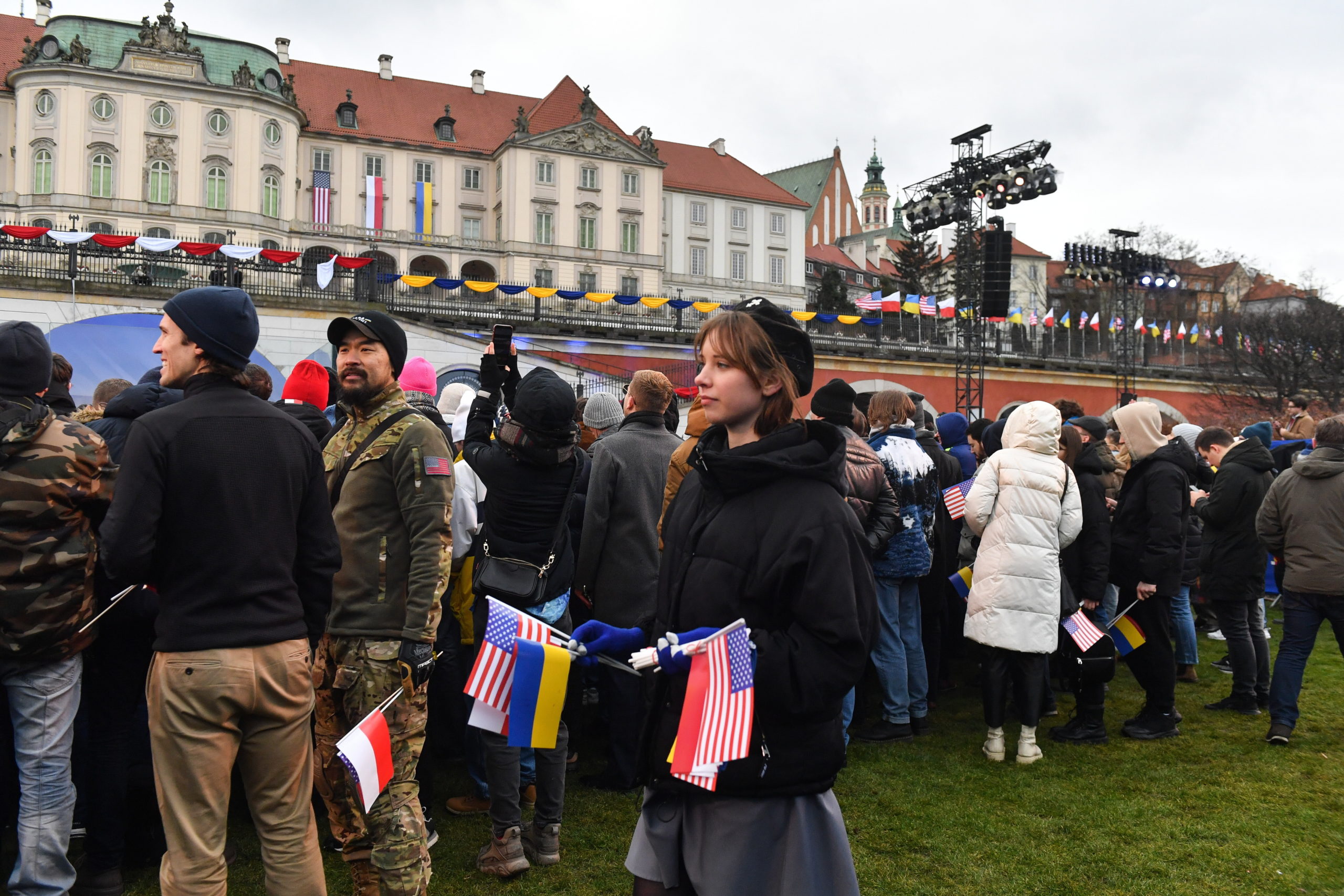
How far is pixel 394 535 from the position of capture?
3373 millimetres

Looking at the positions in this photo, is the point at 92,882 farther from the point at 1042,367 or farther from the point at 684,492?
the point at 1042,367

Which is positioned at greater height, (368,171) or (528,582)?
(368,171)

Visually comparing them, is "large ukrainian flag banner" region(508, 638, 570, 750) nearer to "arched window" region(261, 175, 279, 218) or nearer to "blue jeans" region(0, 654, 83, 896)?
"blue jeans" region(0, 654, 83, 896)

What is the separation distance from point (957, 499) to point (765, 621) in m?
4.58

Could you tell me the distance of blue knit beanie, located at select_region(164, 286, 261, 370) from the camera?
2803 mm

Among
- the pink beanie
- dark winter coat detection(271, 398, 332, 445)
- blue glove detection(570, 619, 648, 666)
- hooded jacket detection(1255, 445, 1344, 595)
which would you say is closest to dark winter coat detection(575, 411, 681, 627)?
the pink beanie

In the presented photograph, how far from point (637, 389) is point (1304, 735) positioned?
503 centimetres

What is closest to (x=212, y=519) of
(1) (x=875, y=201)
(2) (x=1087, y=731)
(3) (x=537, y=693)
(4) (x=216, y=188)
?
(3) (x=537, y=693)

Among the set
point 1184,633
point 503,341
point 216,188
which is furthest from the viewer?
point 216,188

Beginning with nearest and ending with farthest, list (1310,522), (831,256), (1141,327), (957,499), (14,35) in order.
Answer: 1. (1310,522)
2. (957,499)
3. (1141,327)
4. (14,35)
5. (831,256)

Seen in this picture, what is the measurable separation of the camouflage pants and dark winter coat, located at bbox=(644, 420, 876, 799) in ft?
4.59

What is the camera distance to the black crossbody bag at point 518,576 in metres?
4.14

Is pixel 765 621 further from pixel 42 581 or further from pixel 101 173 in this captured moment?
pixel 101 173

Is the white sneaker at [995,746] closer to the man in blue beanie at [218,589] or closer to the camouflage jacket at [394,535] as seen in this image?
the camouflage jacket at [394,535]
